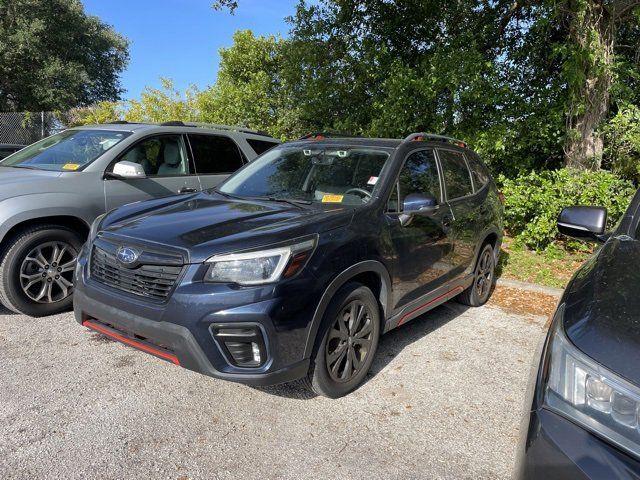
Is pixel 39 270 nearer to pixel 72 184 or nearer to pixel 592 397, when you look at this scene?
pixel 72 184

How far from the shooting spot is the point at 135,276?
288cm

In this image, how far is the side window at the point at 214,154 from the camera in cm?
562

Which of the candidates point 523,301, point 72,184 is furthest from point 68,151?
point 523,301

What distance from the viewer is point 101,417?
9.39 feet

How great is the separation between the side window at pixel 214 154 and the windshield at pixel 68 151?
82cm

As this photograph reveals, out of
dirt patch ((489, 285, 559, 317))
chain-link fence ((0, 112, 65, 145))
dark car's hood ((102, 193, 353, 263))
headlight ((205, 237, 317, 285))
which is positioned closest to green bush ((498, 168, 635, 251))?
dirt patch ((489, 285, 559, 317))

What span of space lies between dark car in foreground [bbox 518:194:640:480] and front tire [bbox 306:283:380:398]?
1.31 meters

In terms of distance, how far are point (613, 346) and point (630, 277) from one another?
24.1 inches

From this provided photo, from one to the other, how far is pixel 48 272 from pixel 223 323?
99.2 inches

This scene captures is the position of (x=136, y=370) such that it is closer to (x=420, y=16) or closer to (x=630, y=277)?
(x=630, y=277)

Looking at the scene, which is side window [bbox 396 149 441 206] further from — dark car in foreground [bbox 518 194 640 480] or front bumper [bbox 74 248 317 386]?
dark car in foreground [bbox 518 194 640 480]

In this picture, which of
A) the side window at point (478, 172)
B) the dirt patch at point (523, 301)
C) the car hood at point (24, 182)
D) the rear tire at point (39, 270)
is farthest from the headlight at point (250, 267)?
the dirt patch at point (523, 301)

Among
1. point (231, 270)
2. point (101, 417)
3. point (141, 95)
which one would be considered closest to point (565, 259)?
point (231, 270)

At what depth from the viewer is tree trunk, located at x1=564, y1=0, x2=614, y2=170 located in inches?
263
